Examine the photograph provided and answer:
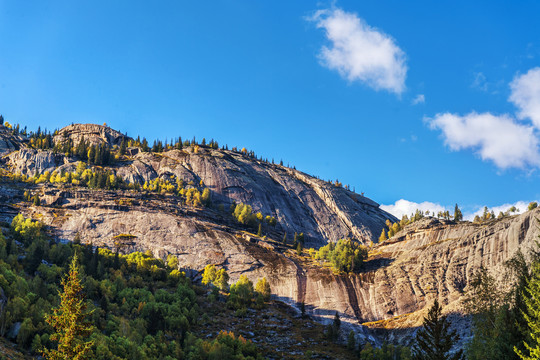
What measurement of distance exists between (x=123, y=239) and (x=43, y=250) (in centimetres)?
3590

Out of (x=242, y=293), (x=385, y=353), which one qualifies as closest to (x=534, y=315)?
(x=385, y=353)

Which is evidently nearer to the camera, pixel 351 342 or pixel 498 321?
pixel 498 321

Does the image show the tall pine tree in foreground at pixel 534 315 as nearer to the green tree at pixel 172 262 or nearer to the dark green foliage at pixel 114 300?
the dark green foliage at pixel 114 300

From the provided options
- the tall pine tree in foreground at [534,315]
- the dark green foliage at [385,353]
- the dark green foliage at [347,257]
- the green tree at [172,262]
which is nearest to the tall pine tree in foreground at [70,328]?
the tall pine tree in foreground at [534,315]

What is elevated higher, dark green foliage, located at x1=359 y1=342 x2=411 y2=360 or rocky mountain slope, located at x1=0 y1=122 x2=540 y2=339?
rocky mountain slope, located at x1=0 y1=122 x2=540 y2=339

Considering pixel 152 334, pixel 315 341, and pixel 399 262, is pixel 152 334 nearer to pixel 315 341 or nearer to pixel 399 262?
pixel 315 341

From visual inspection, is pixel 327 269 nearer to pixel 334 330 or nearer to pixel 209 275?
pixel 209 275

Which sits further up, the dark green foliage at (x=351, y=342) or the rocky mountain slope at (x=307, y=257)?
the rocky mountain slope at (x=307, y=257)

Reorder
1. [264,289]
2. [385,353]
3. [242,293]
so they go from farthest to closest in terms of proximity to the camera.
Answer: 1. [264,289]
2. [242,293]
3. [385,353]

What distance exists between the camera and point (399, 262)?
486 feet

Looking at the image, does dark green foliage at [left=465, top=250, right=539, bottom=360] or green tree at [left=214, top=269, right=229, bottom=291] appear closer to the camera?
dark green foliage at [left=465, top=250, right=539, bottom=360]

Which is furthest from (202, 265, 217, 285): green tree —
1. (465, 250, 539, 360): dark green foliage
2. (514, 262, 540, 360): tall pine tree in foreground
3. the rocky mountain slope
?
(514, 262, 540, 360): tall pine tree in foreground

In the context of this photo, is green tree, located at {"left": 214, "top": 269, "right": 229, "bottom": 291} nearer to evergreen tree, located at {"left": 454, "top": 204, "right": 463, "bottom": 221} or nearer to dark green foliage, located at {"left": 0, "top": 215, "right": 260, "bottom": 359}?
dark green foliage, located at {"left": 0, "top": 215, "right": 260, "bottom": 359}

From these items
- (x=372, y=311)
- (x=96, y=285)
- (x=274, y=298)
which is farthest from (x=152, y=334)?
(x=372, y=311)
